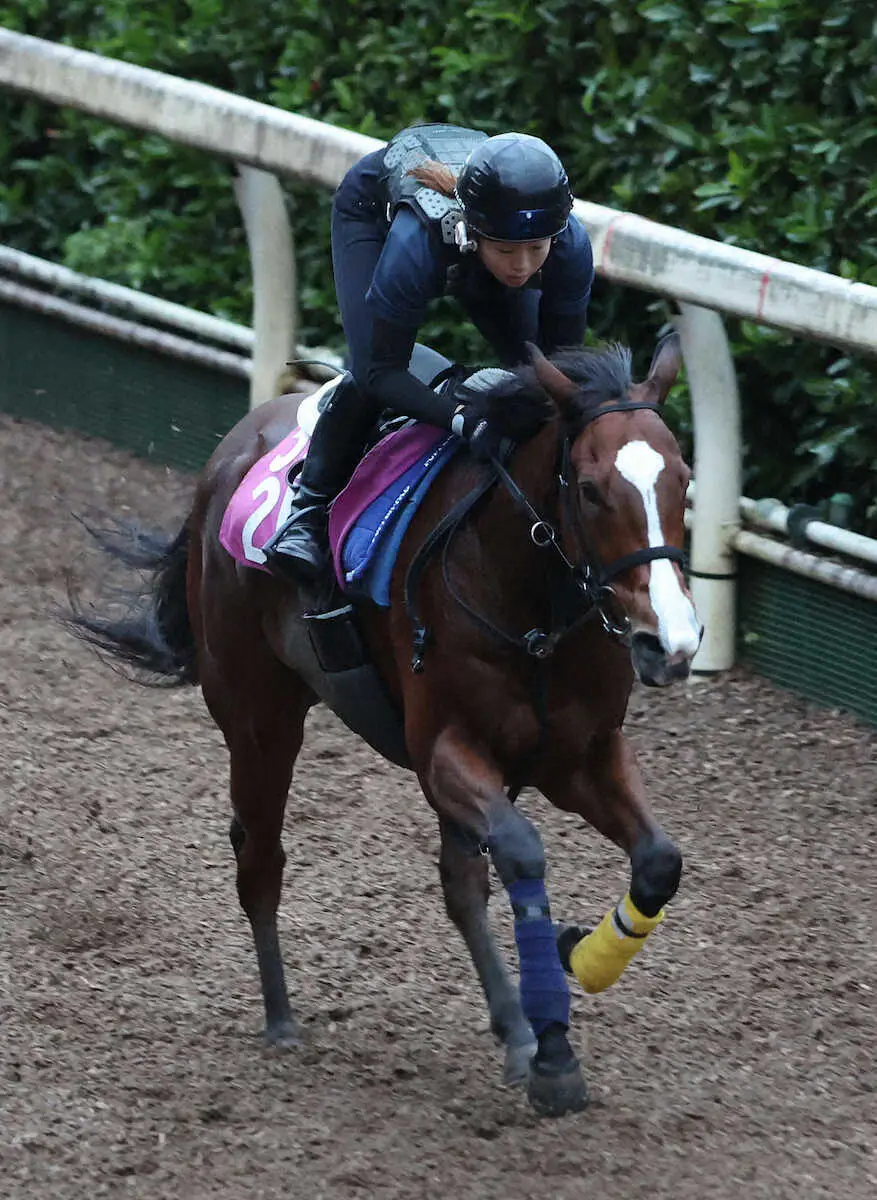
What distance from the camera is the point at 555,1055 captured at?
4.38 metres

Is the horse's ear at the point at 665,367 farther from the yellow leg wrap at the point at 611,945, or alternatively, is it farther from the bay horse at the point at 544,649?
the yellow leg wrap at the point at 611,945

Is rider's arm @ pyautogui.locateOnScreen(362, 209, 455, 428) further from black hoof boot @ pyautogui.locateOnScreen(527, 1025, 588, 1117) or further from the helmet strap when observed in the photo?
black hoof boot @ pyautogui.locateOnScreen(527, 1025, 588, 1117)

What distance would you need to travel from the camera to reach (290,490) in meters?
5.11

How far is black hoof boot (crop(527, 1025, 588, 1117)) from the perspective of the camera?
4.36m

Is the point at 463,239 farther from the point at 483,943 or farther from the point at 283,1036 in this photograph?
the point at 283,1036

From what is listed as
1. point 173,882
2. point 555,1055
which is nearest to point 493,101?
point 173,882

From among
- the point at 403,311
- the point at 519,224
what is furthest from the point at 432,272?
the point at 519,224

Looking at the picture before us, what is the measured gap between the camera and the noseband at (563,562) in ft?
13.1

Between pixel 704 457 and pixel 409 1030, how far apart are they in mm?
2471

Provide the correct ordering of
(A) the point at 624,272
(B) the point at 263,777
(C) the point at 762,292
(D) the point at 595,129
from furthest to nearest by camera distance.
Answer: (D) the point at 595,129 → (A) the point at 624,272 → (C) the point at 762,292 → (B) the point at 263,777

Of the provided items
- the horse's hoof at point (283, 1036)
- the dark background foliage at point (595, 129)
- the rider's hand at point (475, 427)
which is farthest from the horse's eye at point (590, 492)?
the dark background foliage at point (595, 129)

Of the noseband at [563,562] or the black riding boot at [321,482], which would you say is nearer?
the noseband at [563,562]

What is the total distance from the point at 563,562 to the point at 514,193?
0.77 m

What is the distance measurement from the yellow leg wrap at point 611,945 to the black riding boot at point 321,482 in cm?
111
